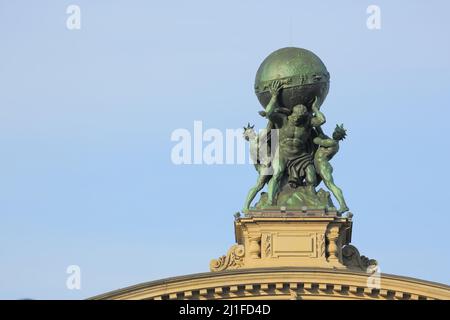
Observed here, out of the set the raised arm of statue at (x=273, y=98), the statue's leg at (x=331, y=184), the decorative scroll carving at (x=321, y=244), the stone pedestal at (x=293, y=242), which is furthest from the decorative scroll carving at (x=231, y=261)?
the raised arm of statue at (x=273, y=98)

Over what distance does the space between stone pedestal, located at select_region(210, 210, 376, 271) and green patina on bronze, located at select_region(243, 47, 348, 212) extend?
1.61 metres

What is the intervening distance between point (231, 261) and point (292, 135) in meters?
5.72

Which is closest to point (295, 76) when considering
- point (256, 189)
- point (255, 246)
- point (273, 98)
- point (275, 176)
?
point (273, 98)

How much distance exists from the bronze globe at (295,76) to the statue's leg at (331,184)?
8.16ft

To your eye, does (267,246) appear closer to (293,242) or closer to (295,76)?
(293,242)

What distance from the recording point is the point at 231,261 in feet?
421

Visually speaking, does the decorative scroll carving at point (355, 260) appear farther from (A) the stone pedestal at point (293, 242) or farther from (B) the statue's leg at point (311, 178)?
(B) the statue's leg at point (311, 178)

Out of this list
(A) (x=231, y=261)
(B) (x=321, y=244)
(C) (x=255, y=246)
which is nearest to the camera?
(B) (x=321, y=244)

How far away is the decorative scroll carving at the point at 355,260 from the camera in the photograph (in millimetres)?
128250

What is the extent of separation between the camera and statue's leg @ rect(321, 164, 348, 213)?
425 feet

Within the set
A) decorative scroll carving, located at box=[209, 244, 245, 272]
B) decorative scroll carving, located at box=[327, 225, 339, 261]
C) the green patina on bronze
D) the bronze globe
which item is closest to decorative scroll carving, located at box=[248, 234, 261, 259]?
decorative scroll carving, located at box=[209, 244, 245, 272]

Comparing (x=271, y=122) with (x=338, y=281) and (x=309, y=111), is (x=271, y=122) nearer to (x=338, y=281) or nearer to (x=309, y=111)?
(x=309, y=111)

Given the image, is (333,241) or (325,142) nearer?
(333,241)
